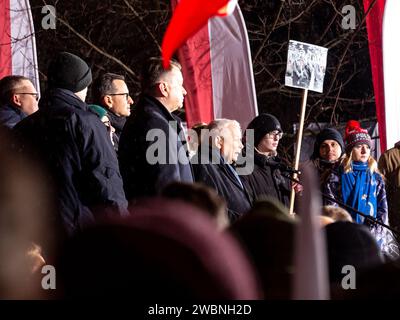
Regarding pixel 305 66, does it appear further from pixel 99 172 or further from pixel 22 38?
pixel 99 172

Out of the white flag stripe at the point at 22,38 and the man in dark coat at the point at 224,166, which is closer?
the man in dark coat at the point at 224,166

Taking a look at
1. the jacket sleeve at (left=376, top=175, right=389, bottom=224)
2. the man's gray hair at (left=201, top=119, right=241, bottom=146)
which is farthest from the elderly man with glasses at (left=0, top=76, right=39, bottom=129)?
the jacket sleeve at (left=376, top=175, right=389, bottom=224)

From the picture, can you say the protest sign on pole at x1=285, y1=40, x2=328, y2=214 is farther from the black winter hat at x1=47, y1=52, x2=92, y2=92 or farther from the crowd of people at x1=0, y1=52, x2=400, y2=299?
the black winter hat at x1=47, y1=52, x2=92, y2=92

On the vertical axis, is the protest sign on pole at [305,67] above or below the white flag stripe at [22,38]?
below

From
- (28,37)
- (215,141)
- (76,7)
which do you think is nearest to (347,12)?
(76,7)

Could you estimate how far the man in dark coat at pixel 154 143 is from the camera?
4961 mm

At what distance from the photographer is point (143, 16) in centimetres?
1277

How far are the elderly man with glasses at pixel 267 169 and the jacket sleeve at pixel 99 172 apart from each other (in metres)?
2.18

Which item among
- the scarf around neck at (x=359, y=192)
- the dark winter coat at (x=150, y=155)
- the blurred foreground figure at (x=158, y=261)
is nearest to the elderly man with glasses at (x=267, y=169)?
the scarf around neck at (x=359, y=192)

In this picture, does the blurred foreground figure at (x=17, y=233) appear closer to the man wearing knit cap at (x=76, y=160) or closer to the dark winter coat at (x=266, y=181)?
the man wearing knit cap at (x=76, y=160)

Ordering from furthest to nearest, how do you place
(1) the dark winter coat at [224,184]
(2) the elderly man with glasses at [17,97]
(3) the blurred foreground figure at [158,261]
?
(2) the elderly man with glasses at [17,97]
(1) the dark winter coat at [224,184]
(3) the blurred foreground figure at [158,261]

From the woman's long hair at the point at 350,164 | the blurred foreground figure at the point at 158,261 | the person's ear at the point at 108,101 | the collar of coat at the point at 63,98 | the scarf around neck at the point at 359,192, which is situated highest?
the person's ear at the point at 108,101
